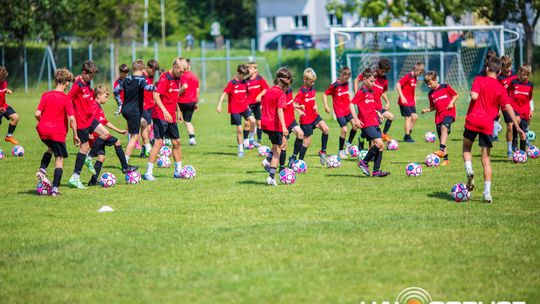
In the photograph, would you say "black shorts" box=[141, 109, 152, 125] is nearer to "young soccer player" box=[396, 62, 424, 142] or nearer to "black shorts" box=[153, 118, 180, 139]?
"black shorts" box=[153, 118, 180, 139]

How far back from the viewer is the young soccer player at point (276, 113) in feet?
45.3

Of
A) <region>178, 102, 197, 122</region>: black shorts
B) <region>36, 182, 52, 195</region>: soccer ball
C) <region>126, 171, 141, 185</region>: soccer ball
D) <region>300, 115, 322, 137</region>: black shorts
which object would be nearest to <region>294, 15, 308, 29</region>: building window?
<region>178, 102, 197, 122</region>: black shorts

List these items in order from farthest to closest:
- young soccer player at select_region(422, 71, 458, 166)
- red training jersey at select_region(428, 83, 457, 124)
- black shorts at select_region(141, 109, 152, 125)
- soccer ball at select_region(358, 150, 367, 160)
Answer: black shorts at select_region(141, 109, 152, 125) → red training jersey at select_region(428, 83, 457, 124) → young soccer player at select_region(422, 71, 458, 166) → soccer ball at select_region(358, 150, 367, 160)

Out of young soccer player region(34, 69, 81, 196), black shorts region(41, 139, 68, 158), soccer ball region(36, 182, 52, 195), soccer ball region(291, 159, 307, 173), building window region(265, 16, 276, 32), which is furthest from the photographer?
building window region(265, 16, 276, 32)

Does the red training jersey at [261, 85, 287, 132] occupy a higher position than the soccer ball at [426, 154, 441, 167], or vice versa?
the red training jersey at [261, 85, 287, 132]

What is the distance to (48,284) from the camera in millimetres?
8109

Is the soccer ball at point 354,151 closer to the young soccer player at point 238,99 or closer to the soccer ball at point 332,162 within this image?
the soccer ball at point 332,162

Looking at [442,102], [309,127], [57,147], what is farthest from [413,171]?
[57,147]

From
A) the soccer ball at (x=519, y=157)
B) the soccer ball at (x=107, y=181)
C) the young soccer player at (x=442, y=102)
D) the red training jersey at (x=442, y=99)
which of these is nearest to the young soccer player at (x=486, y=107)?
the soccer ball at (x=519, y=157)

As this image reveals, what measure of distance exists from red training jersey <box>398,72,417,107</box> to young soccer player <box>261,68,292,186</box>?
8261 mm

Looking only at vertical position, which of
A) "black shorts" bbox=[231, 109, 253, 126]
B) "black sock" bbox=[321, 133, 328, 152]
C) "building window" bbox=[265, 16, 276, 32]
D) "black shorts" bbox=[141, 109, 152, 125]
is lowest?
"black sock" bbox=[321, 133, 328, 152]

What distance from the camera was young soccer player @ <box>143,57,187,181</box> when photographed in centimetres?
1518

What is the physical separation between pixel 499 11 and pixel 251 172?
35.7m

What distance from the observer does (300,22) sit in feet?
257
